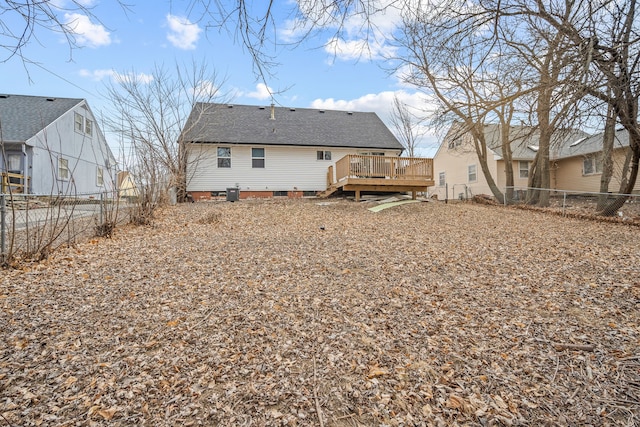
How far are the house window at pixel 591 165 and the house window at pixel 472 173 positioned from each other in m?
5.16

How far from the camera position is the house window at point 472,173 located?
63.7 ft

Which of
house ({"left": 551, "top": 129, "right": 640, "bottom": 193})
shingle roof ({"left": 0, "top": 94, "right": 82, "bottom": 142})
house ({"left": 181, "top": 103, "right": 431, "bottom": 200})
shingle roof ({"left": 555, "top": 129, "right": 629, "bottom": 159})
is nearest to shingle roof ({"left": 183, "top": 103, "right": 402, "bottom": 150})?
house ({"left": 181, "top": 103, "right": 431, "bottom": 200})

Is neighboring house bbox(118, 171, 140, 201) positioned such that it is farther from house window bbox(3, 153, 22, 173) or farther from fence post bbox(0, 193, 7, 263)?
house window bbox(3, 153, 22, 173)

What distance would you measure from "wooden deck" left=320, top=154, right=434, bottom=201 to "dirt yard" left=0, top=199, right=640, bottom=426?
662 centimetres

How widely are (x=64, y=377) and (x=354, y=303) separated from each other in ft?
7.91

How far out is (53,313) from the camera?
119 inches

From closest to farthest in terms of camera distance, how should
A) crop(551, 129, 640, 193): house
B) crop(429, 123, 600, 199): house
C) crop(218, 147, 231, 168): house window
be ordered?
crop(551, 129, 640, 193): house < crop(218, 147, 231, 168): house window < crop(429, 123, 600, 199): house

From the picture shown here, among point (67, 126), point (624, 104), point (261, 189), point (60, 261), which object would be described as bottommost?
point (60, 261)

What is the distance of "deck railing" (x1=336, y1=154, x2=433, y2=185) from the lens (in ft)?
38.3

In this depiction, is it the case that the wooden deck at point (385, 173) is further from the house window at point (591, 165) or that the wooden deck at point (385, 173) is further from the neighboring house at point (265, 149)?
the house window at point (591, 165)

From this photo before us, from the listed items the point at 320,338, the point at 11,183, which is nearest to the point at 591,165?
the point at 320,338

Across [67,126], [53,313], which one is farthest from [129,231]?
[67,126]

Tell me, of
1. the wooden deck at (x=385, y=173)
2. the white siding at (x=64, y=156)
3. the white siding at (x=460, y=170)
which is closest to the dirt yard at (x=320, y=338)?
the wooden deck at (x=385, y=173)

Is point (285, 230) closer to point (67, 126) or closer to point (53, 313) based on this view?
point (53, 313)
